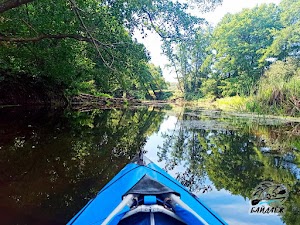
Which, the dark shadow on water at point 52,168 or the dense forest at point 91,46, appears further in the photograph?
the dense forest at point 91,46

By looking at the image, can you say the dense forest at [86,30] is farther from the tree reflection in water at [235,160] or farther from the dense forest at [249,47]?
the dense forest at [249,47]

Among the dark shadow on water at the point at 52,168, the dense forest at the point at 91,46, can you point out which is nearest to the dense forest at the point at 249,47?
the dense forest at the point at 91,46

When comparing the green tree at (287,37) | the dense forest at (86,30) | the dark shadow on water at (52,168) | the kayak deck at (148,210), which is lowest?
the kayak deck at (148,210)

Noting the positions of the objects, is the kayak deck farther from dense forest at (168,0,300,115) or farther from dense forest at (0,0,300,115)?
dense forest at (168,0,300,115)

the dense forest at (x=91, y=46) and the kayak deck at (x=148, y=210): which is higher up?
the dense forest at (x=91, y=46)

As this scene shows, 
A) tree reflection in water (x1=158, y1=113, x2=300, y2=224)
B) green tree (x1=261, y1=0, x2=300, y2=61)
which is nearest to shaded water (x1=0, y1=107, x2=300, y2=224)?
tree reflection in water (x1=158, y1=113, x2=300, y2=224)

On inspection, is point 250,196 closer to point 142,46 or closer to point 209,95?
point 142,46

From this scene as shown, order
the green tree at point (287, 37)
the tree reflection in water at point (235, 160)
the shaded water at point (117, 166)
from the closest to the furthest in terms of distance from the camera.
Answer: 1. the shaded water at point (117, 166)
2. the tree reflection in water at point (235, 160)
3. the green tree at point (287, 37)

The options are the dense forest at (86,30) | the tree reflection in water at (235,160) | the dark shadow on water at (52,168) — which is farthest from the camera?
the dense forest at (86,30)

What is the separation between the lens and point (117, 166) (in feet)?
14.8

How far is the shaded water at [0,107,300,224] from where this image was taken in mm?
3033

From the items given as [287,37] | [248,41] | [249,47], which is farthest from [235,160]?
[248,41]

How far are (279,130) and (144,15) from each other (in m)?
5.95

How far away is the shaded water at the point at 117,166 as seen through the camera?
3.03 meters
